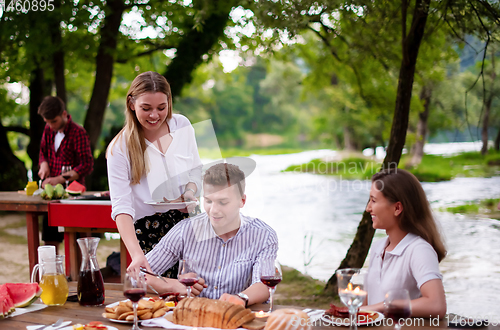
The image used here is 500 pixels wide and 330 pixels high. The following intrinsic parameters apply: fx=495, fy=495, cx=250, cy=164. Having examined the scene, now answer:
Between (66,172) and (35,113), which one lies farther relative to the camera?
(35,113)

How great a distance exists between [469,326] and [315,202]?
15.1 meters

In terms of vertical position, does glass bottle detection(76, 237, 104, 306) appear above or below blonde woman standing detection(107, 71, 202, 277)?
below

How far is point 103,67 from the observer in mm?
8492

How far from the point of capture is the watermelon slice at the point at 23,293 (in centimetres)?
208

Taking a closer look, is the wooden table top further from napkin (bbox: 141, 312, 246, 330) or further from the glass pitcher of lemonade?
napkin (bbox: 141, 312, 246, 330)

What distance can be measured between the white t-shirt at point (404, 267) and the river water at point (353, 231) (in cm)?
27

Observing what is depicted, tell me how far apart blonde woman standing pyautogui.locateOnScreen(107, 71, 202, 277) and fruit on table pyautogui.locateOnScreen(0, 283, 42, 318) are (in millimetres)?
438

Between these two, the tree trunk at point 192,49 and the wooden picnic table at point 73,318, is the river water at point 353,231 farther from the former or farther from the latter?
the tree trunk at point 192,49

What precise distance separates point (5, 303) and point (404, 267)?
1.68 meters

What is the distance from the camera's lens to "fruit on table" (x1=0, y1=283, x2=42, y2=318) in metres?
2.02

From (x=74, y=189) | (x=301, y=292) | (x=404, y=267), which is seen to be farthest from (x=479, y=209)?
(x=404, y=267)

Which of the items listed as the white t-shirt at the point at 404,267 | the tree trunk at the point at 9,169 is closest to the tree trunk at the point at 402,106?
the white t-shirt at the point at 404,267

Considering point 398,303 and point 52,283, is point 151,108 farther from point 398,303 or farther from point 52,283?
point 398,303

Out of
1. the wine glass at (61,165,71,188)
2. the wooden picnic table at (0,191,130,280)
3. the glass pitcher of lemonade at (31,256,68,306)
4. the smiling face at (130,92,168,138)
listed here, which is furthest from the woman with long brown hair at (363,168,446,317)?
the wine glass at (61,165,71,188)
